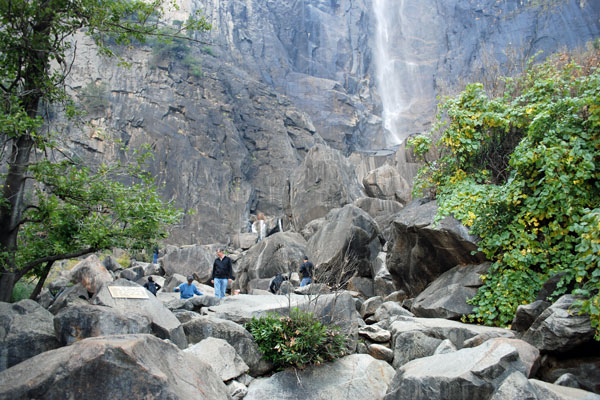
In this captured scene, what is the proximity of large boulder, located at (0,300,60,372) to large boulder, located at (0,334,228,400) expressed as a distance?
1422 millimetres

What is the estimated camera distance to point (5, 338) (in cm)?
591

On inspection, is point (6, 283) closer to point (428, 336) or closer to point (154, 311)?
point (154, 311)

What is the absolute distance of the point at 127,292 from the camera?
800cm

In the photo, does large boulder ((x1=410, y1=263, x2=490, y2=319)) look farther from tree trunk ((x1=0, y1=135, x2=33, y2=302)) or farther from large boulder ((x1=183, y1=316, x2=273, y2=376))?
tree trunk ((x1=0, y1=135, x2=33, y2=302))

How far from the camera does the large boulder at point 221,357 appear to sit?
6629 millimetres

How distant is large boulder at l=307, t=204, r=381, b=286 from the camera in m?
16.4

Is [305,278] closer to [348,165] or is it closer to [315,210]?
[315,210]

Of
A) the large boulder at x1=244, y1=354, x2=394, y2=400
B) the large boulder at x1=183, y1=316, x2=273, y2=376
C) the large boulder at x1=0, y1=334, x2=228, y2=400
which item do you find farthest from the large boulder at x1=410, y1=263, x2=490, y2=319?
the large boulder at x1=0, y1=334, x2=228, y2=400

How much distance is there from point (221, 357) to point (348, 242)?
10.8m

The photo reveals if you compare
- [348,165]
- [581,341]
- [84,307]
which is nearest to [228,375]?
[84,307]

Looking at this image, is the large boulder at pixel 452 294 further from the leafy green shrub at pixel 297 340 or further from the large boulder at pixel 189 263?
the large boulder at pixel 189 263

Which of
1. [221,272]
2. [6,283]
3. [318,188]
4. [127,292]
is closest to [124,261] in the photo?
[318,188]

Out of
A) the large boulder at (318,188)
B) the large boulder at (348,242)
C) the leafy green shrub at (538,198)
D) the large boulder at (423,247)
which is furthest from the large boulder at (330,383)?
the large boulder at (318,188)

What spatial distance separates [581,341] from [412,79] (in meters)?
71.6
